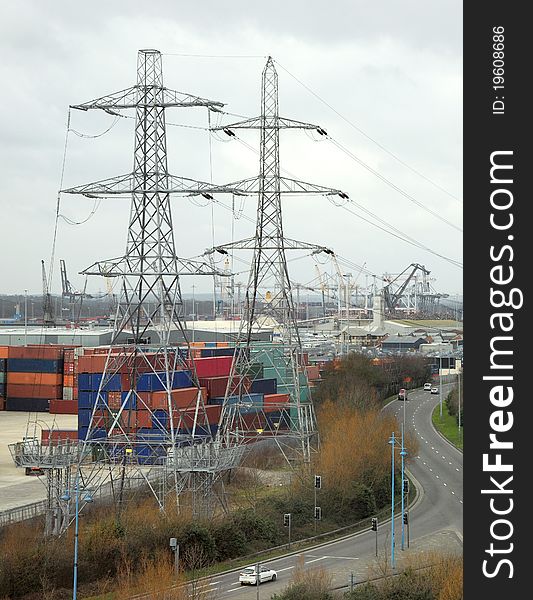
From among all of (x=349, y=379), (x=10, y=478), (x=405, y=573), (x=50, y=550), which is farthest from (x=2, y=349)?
(x=405, y=573)

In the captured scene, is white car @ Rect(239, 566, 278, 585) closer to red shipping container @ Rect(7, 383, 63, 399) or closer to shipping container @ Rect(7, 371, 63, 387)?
red shipping container @ Rect(7, 383, 63, 399)

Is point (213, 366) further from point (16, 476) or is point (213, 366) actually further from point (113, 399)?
point (16, 476)

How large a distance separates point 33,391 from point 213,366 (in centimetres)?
1621

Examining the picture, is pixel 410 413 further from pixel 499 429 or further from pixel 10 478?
pixel 499 429

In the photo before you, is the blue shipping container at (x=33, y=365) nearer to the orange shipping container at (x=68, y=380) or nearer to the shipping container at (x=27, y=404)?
the orange shipping container at (x=68, y=380)

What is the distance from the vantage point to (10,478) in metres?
33.5

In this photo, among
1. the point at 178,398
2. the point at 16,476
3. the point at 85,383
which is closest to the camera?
the point at 16,476

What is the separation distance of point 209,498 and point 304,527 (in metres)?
3.12

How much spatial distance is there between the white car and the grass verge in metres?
23.7

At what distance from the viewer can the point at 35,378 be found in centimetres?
5781

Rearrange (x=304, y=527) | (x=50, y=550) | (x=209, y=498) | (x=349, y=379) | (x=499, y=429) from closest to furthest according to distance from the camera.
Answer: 1. (x=499, y=429)
2. (x=50, y=550)
3. (x=209, y=498)
4. (x=304, y=527)
5. (x=349, y=379)

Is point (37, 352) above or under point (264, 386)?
above

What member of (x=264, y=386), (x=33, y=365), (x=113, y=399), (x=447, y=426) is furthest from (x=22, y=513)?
(x=33, y=365)

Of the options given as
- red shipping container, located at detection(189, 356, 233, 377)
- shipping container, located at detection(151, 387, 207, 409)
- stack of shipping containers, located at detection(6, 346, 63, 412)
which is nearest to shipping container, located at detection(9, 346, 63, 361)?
stack of shipping containers, located at detection(6, 346, 63, 412)
